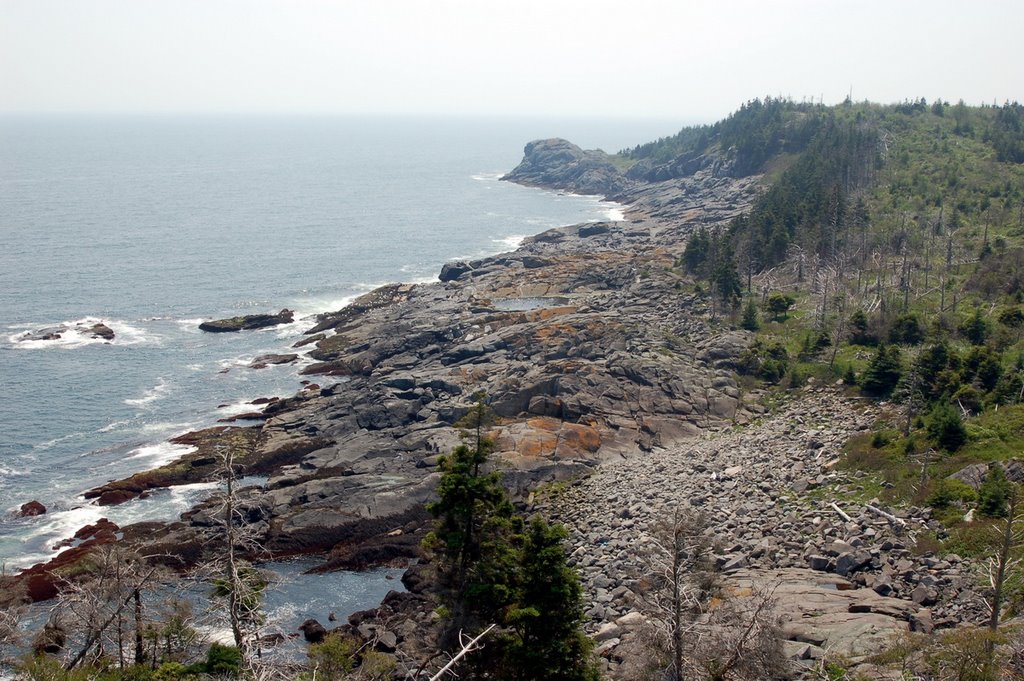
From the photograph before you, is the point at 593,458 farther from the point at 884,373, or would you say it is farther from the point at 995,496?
the point at 995,496

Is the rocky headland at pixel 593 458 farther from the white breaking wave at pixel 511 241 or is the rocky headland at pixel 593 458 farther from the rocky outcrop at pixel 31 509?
the white breaking wave at pixel 511 241

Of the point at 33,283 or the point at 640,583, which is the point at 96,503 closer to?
the point at 640,583

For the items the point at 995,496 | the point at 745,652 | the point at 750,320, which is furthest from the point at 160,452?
the point at 995,496

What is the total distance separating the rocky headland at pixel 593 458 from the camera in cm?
3453

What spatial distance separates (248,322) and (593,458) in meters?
56.8

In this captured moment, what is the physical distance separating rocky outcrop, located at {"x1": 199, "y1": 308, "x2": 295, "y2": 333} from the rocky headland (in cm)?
549

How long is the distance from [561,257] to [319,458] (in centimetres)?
6527

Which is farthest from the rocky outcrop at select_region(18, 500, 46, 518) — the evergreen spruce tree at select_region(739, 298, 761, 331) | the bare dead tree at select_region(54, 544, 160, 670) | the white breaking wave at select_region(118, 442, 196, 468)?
the evergreen spruce tree at select_region(739, 298, 761, 331)

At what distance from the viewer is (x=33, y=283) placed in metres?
110

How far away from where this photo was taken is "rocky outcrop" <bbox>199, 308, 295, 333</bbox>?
94.6m

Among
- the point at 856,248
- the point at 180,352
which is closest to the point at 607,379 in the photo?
the point at 856,248

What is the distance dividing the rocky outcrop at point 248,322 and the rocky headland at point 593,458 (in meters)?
5.49

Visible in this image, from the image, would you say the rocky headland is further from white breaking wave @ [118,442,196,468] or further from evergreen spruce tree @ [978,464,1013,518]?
evergreen spruce tree @ [978,464,1013,518]

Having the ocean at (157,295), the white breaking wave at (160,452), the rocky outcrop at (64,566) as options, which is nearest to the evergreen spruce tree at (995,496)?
the ocean at (157,295)
